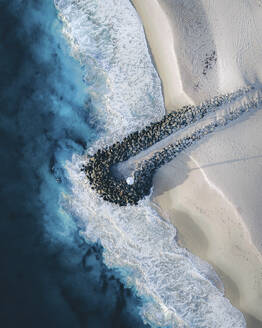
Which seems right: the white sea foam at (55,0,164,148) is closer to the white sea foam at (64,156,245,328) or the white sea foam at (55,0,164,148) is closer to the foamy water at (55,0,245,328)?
the foamy water at (55,0,245,328)

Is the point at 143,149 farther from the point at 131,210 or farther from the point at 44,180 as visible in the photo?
the point at 44,180

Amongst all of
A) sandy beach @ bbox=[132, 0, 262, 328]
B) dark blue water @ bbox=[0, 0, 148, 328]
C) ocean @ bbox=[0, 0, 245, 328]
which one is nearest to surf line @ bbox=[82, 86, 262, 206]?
sandy beach @ bbox=[132, 0, 262, 328]

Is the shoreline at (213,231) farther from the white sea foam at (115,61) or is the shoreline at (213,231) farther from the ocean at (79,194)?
the white sea foam at (115,61)

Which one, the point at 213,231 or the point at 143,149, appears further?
the point at 143,149

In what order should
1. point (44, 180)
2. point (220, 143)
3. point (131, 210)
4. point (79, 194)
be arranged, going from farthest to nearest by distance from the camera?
point (44, 180) → point (79, 194) → point (131, 210) → point (220, 143)

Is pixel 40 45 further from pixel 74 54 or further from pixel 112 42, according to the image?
pixel 112 42

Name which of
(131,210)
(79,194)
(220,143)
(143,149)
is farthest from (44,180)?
(220,143)

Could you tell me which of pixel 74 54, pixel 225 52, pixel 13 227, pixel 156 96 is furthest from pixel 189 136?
pixel 13 227
